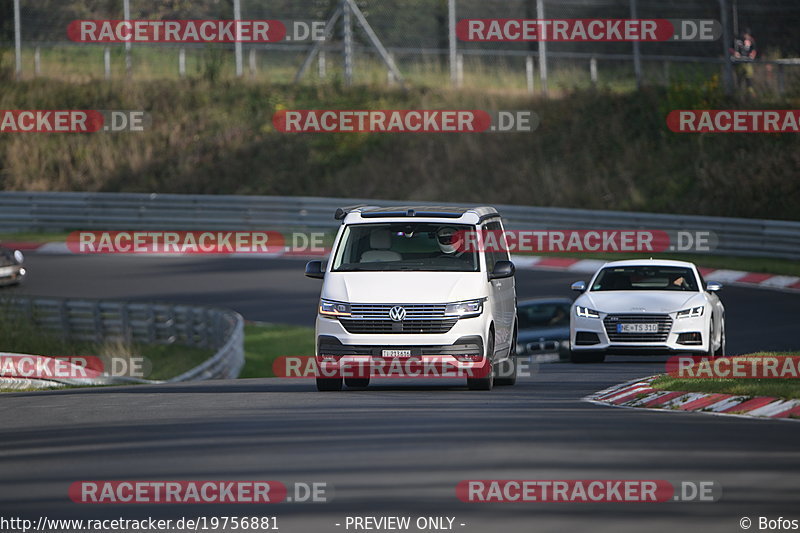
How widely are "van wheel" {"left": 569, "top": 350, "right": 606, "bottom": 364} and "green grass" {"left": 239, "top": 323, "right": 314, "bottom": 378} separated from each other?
669cm

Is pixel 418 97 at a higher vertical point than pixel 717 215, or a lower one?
higher

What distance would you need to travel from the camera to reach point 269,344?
26859 millimetres

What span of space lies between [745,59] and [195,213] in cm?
1554

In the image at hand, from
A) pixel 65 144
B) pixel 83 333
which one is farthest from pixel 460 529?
pixel 65 144

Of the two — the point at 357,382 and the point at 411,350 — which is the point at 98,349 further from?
the point at 411,350

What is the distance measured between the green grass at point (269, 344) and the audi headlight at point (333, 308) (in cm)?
1113

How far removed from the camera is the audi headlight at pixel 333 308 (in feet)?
47.9

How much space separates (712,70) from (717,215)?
538 cm

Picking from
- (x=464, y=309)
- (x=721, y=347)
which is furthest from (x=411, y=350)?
(x=721, y=347)

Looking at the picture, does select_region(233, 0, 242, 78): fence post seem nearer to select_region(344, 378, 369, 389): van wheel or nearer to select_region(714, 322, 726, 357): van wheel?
select_region(714, 322, 726, 357): van wheel

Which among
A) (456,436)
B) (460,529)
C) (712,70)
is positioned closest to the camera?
(460,529)

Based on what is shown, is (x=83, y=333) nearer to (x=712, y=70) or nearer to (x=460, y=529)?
(x=712, y=70)

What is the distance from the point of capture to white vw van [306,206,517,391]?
47.5ft

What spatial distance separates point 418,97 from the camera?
151 feet
